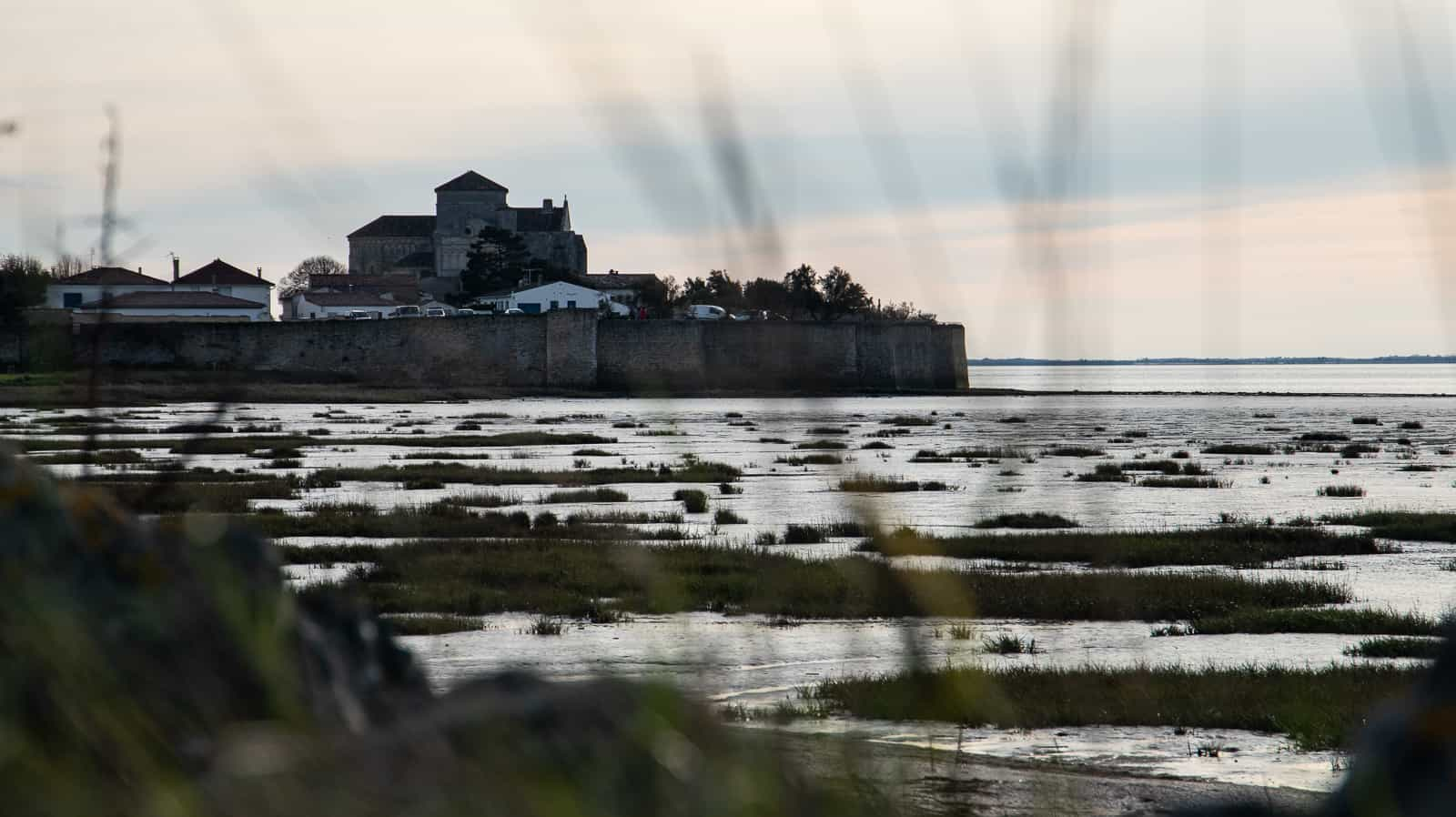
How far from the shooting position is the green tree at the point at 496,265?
111125 millimetres

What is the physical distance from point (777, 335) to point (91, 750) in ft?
5.48

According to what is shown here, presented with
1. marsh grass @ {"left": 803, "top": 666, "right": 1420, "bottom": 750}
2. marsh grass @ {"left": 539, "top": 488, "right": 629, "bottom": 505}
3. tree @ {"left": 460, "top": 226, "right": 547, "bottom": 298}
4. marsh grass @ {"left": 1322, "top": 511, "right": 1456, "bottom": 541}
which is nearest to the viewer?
marsh grass @ {"left": 803, "top": 666, "right": 1420, "bottom": 750}

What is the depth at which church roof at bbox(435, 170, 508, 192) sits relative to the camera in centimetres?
13262

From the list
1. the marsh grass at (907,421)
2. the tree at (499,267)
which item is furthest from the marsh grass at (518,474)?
the tree at (499,267)

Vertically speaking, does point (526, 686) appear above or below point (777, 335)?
below

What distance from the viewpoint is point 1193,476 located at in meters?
29.6

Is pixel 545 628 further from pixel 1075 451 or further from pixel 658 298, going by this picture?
pixel 658 298

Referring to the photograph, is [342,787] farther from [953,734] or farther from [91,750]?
[953,734]

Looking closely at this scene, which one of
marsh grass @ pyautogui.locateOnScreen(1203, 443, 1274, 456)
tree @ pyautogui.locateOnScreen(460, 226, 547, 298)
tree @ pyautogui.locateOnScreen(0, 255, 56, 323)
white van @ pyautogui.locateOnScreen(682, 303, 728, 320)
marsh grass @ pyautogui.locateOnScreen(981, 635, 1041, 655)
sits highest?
tree @ pyautogui.locateOnScreen(460, 226, 547, 298)

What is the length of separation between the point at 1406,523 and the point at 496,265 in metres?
96.6

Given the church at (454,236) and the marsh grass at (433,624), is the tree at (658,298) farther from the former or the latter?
the marsh grass at (433,624)

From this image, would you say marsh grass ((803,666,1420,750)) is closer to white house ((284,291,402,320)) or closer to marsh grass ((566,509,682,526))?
marsh grass ((566,509,682,526))

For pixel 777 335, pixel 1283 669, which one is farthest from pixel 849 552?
pixel 777 335

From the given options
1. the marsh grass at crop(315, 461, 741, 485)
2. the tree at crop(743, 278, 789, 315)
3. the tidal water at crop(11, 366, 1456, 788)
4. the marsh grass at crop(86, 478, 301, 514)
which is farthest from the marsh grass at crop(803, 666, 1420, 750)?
the marsh grass at crop(315, 461, 741, 485)
